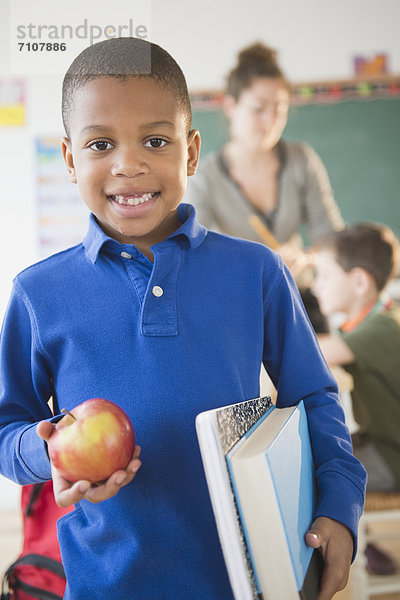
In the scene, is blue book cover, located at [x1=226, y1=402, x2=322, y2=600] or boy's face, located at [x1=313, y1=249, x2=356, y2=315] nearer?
blue book cover, located at [x1=226, y1=402, x2=322, y2=600]

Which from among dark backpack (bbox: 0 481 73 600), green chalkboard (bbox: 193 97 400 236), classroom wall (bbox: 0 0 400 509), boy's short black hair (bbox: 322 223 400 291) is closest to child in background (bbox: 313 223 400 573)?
boy's short black hair (bbox: 322 223 400 291)

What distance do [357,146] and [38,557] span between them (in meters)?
3.09

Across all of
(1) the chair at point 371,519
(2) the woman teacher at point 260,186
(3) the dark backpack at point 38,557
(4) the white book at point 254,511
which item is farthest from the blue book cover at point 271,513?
(2) the woman teacher at point 260,186

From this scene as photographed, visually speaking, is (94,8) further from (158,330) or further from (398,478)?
(398,478)

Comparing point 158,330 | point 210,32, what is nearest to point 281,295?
point 158,330

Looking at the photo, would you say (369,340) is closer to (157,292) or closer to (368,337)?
(368,337)

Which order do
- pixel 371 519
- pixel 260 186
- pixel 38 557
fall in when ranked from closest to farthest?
1. pixel 38 557
2. pixel 371 519
3. pixel 260 186

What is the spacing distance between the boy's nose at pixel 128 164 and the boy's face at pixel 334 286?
1.73 m

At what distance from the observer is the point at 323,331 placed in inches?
95.0

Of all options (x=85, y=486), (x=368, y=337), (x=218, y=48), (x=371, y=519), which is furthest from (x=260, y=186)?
(x=85, y=486)

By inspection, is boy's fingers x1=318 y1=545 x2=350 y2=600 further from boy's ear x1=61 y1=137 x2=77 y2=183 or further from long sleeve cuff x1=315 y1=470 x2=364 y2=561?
boy's ear x1=61 y1=137 x2=77 y2=183

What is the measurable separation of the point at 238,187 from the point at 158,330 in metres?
2.14

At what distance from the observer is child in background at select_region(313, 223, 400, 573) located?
204 cm

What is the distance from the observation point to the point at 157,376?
2.51 feet
